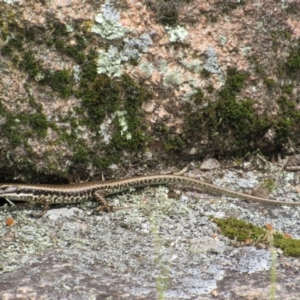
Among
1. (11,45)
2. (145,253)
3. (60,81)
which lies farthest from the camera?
(60,81)

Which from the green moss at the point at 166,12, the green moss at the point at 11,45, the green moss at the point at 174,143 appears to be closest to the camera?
the green moss at the point at 11,45

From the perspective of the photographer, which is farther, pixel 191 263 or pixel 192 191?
pixel 192 191

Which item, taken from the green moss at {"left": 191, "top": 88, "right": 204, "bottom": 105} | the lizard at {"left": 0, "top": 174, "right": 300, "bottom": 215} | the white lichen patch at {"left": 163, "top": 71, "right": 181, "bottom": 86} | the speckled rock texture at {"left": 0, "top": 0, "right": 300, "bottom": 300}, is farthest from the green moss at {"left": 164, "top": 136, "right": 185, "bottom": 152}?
the white lichen patch at {"left": 163, "top": 71, "right": 181, "bottom": 86}

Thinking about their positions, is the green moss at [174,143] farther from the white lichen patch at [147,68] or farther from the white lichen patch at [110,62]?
the white lichen patch at [110,62]

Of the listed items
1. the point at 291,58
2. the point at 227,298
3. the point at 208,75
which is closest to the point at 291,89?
the point at 291,58

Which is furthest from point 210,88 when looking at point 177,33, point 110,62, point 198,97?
point 110,62

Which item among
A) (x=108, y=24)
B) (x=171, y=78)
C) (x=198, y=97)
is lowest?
(x=198, y=97)

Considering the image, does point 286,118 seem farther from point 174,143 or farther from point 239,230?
point 239,230

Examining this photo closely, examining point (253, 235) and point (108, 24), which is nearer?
point (253, 235)

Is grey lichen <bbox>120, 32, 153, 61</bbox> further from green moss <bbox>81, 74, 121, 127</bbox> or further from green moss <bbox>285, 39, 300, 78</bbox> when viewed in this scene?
green moss <bbox>285, 39, 300, 78</bbox>

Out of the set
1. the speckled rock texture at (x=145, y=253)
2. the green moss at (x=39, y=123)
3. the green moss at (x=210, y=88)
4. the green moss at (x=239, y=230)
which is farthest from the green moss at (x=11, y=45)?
the green moss at (x=239, y=230)

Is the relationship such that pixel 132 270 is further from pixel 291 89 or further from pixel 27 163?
pixel 291 89
